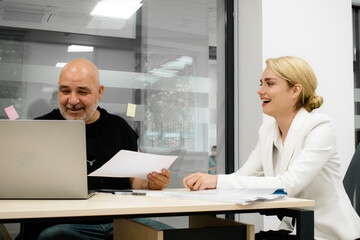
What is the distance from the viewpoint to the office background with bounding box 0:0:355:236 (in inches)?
117

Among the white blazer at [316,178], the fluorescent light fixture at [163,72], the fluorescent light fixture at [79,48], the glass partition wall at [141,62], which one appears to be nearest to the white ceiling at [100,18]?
the glass partition wall at [141,62]

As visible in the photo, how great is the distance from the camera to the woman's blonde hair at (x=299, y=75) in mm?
2141

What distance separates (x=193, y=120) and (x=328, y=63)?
3.72ft

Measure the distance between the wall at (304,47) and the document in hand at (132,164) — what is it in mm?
1588

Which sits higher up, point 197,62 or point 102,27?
point 102,27

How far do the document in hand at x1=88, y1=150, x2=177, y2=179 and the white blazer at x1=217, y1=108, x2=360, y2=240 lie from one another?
258mm

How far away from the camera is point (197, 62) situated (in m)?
3.30

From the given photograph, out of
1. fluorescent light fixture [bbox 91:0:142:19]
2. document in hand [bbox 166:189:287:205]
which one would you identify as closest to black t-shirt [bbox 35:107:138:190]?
document in hand [bbox 166:189:287:205]

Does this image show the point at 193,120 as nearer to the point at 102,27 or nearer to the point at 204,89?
the point at 204,89

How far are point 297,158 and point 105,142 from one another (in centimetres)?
98

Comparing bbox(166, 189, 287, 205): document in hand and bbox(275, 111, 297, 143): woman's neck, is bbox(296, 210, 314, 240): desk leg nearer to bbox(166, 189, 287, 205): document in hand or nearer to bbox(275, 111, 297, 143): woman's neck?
bbox(166, 189, 287, 205): document in hand

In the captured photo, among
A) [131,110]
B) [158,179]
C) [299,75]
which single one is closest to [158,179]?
[158,179]

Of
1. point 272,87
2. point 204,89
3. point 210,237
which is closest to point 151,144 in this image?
point 204,89

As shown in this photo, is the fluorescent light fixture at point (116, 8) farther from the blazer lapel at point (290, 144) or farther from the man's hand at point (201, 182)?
the man's hand at point (201, 182)
